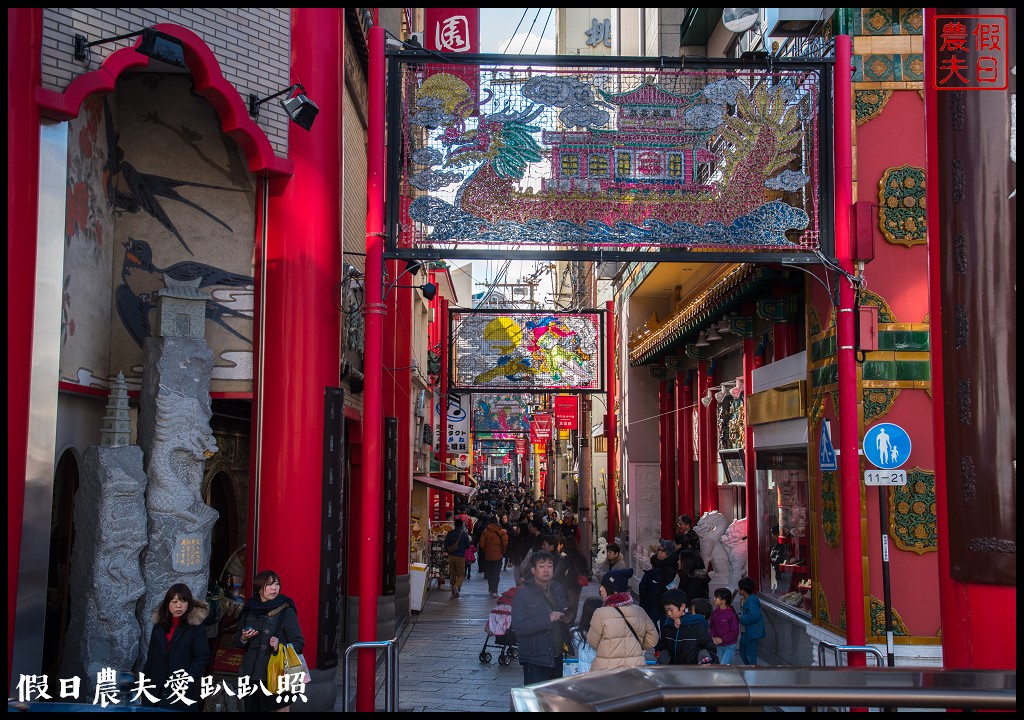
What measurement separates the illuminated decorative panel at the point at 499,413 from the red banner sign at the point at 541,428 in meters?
0.46

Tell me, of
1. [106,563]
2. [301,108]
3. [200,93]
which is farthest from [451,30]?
[106,563]

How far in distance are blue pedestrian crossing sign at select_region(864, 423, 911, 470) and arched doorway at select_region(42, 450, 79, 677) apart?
8.29 m

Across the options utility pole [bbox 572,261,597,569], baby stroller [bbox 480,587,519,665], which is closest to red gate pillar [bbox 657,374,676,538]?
utility pole [bbox 572,261,597,569]

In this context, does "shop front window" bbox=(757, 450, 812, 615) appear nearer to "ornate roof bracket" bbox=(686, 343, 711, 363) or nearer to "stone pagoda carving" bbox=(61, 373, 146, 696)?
"ornate roof bracket" bbox=(686, 343, 711, 363)

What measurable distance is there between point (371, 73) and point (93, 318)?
4.02 m

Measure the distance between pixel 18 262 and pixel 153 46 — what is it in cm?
272

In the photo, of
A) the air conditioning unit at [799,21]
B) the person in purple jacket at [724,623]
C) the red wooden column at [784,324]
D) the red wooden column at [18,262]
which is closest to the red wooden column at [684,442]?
the red wooden column at [784,324]

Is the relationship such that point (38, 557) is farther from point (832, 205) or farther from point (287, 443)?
point (832, 205)

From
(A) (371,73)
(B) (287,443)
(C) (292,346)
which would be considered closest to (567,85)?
(A) (371,73)

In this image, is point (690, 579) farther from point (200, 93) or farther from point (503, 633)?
point (200, 93)

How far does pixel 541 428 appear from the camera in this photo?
4253cm

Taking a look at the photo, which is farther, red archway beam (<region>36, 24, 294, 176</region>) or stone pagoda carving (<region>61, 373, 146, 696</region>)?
stone pagoda carving (<region>61, 373, 146, 696</region>)

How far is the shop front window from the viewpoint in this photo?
14.4m

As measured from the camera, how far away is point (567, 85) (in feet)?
36.4
